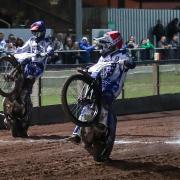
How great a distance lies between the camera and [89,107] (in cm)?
977

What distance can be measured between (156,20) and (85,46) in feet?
36.6

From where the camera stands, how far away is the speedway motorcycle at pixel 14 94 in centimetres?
1243

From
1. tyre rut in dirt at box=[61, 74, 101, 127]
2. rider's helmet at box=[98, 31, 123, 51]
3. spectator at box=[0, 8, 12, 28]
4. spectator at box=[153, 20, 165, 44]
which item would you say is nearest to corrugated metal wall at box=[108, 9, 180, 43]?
spectator at box=[153, 20, 165, 44]

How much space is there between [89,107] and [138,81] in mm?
7396

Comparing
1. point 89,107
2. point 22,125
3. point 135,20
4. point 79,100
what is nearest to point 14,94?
point 22,125

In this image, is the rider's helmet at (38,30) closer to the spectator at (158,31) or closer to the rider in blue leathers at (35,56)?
the rider in blue leathers at (35,56)

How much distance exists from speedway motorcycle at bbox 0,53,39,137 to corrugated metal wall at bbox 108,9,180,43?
20798 mm

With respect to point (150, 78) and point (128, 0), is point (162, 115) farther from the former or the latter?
point (128, 0)

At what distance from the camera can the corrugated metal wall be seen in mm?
33531

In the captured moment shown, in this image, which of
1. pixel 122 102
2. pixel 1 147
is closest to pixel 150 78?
pixel 122 102

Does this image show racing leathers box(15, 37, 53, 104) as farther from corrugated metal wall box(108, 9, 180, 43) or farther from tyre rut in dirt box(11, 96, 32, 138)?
corrugated metal wall box(108, 9, 180, 43)

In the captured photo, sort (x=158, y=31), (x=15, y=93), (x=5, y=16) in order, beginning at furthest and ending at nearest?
(x=158, y=31) → (x=5, y=16) → (x=15, y=93)

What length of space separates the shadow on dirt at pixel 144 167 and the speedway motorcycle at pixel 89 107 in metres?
0.27

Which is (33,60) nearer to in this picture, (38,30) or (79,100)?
(38,30)
